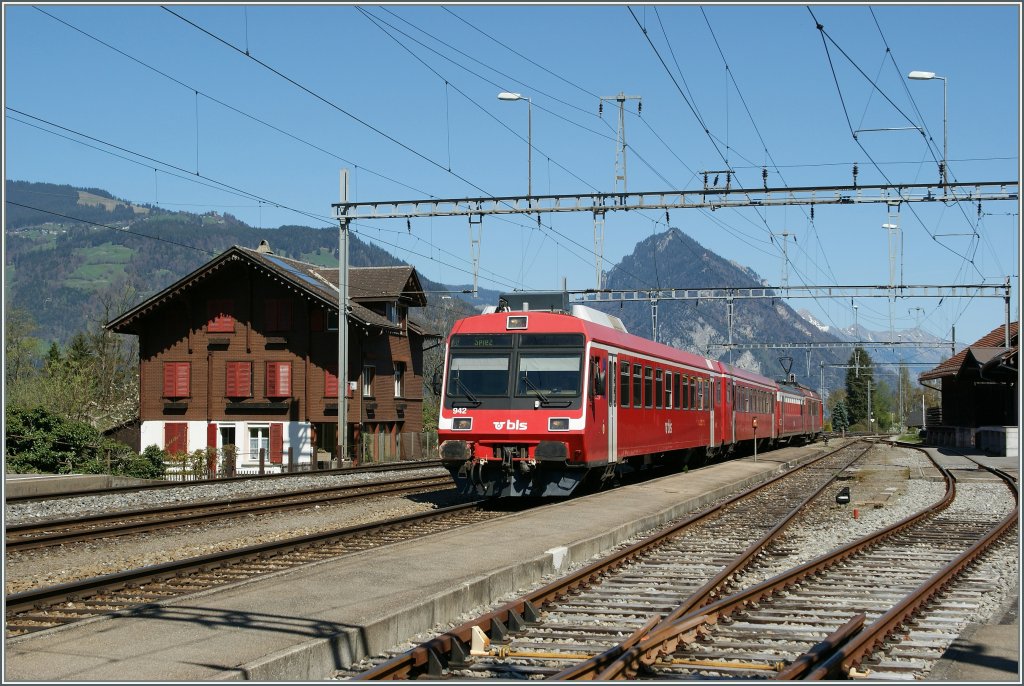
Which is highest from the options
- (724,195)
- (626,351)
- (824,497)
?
(724,195)

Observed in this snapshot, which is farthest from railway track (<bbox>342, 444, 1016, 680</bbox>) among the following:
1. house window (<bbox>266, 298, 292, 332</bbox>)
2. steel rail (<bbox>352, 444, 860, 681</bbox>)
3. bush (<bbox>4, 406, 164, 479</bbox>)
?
house window (<bbox>266, 298, 292, 332</bbox>)

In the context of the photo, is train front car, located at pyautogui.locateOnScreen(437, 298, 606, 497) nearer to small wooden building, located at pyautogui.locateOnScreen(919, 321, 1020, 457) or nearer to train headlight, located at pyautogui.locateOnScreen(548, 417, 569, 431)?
train headlight, located at pyautogui.locateOnScreen(548, 417, 569, 431)

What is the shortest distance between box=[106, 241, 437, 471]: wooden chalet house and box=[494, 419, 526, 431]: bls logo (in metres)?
29.5

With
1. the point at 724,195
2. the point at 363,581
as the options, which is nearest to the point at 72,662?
the point at 363,581

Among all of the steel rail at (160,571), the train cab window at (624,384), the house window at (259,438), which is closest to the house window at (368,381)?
the house window at (259,438)

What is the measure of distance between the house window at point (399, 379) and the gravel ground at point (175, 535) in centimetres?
2930

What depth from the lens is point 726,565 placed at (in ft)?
40.0

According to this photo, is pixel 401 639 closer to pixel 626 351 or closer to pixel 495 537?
pixel 495 537

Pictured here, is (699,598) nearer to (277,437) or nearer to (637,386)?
(637,386)

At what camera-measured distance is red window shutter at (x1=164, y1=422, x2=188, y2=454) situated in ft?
165

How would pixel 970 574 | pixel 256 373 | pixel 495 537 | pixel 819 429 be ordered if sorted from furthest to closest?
pixel 819 429
pixel 256 373
pixel 495 537
pixel 970 574

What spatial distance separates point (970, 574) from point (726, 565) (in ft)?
8.54

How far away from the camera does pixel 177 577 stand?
11.4 m

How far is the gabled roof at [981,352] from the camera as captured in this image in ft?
142
